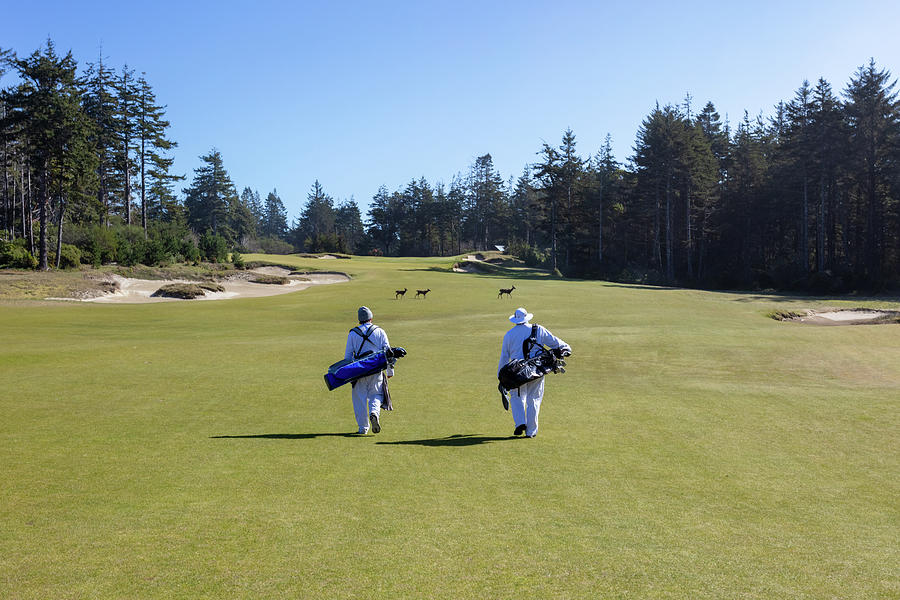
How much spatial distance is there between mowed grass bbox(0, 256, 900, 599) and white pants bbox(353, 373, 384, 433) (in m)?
0.48

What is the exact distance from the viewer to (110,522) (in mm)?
6730

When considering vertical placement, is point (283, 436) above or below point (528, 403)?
below

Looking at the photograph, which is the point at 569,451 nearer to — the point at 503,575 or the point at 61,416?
the point at 503,575

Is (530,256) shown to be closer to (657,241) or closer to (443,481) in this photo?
(657,241)

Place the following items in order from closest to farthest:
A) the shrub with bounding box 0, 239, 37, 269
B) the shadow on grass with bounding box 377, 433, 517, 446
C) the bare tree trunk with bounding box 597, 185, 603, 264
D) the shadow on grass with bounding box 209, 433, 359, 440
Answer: the shadow on grass with bounding box 377, 433, 517, 446 < the shadow on grass with bounding box 209, 433, 359, 440 < the shrub with bounding box 0, 239, 37, 269 < the bare tree trunk with bounding box 597, 185, 603, 264

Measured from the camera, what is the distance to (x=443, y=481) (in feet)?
28.0

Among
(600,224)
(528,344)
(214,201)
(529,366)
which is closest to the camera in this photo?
(529,366)

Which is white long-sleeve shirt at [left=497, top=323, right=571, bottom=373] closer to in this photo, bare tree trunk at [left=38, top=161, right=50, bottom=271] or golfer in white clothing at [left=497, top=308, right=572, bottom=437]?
golfer in white clothing at [left=497, top=308, right=572, bottom=437]

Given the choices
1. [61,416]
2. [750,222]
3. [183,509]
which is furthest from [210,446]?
[750,222]

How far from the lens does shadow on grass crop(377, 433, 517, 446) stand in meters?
10.7

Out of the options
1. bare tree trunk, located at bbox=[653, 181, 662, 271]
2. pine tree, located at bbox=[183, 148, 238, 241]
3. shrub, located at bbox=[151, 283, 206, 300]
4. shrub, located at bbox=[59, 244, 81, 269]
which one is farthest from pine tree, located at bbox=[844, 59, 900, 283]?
→ pine tree, located at bbox=[183, 148, 238, 241]

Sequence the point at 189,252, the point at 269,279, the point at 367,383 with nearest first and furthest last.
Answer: the point at 367,383 < the point at 269,279 < the point at 189,252

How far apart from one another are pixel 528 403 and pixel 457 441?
1.48m

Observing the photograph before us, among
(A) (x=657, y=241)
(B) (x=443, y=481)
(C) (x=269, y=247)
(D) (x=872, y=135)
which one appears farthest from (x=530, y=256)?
(B) (x=443, y=481)
